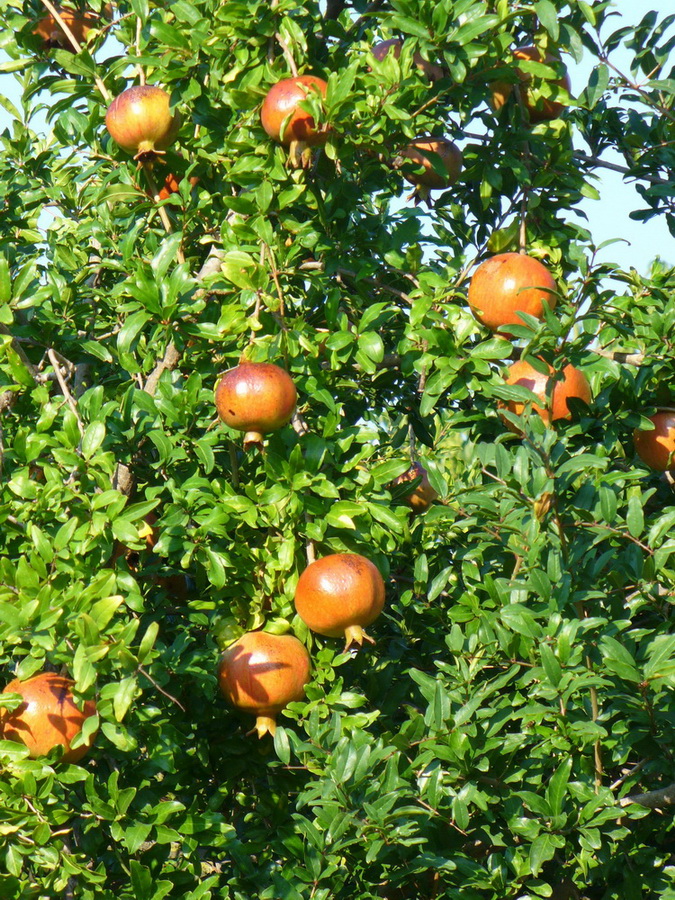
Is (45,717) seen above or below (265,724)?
above

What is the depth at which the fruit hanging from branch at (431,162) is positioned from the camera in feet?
8.16

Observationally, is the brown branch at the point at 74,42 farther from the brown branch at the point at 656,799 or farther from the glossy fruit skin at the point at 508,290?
the brown branch at the point at 656,799

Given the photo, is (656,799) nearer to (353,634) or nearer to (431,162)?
(353,634)

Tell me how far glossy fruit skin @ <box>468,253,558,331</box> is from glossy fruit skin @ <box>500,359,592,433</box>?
0.36 ft

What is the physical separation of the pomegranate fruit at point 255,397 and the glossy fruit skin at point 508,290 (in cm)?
51

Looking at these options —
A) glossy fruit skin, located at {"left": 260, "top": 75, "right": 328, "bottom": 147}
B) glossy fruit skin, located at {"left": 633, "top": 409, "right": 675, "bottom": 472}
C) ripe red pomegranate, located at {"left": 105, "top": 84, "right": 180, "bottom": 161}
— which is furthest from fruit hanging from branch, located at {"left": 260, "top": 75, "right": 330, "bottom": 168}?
glossy fruit skin, located at {"left": 633, "top": 409, "right": 675, "bottom": 472}

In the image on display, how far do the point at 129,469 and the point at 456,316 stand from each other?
2.69ft

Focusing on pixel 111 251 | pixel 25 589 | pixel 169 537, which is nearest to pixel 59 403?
pixel 169 537

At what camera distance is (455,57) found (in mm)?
2246

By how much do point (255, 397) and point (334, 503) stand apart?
0.34 meters

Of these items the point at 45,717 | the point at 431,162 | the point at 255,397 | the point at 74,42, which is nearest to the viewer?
the point at 45,717

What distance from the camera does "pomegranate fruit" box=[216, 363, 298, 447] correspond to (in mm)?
1960

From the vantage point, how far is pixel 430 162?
99.7 inches

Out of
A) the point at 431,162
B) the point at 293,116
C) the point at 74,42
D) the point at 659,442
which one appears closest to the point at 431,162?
the point at 431,162
